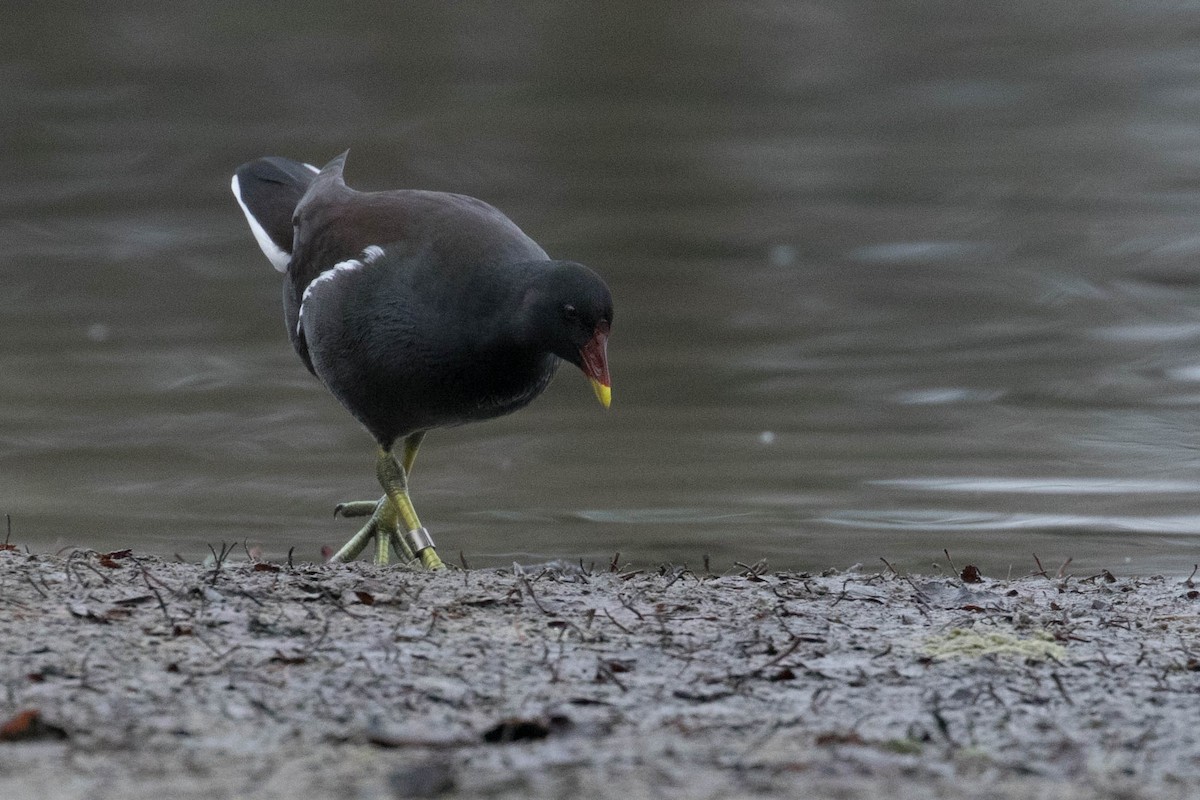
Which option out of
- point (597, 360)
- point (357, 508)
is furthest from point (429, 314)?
point (357, 508)

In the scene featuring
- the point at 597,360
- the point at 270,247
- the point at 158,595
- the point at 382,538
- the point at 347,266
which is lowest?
the point at 158,595

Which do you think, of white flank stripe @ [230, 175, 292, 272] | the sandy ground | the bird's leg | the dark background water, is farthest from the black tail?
the sandy ground

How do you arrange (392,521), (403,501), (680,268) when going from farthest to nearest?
(680,268), (392,521), (403,501)

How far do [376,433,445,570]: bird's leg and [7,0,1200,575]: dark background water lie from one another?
72 centimetres

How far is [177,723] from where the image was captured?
3.02 meters

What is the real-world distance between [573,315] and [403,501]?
3.93 feet

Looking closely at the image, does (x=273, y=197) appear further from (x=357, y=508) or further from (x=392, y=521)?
(x=392, y=521)

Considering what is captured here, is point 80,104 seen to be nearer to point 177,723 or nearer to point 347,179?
point 347,179

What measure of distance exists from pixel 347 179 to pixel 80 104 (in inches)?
123

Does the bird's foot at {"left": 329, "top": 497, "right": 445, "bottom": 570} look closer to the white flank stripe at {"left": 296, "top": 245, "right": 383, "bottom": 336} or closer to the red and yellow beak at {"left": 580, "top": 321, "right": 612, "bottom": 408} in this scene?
the white flank stripe at {"left": 296, "top": 245, "right": 383, "bottom": 336}

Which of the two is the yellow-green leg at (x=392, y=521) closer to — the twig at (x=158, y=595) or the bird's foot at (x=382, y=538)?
the bird's foot at (x=382, y=538)

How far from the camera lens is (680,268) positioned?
39.8 ft

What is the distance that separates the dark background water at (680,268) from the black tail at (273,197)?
1249mm

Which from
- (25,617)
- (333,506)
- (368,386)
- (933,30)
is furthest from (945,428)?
(933,30)
